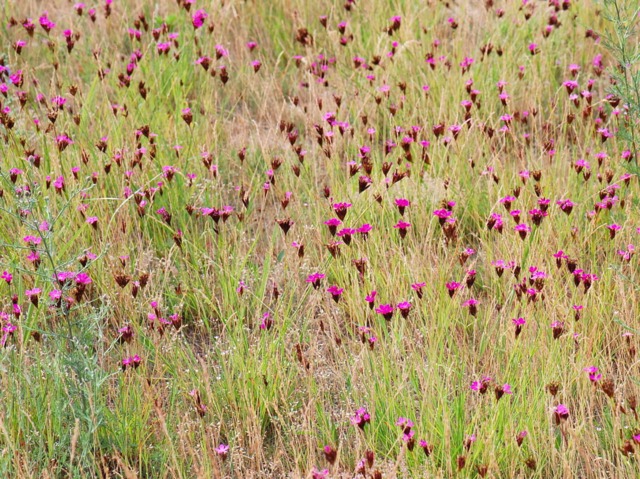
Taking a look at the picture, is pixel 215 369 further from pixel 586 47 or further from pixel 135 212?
pixel 586 47

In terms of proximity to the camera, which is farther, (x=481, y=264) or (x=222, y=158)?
(x=222, y=158)

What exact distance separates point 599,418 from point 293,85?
265cm

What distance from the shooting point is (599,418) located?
2.76m

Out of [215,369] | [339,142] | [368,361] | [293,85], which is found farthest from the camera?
[293,85]

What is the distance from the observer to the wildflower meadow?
2508 millimetres

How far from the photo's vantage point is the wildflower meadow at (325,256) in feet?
8.23

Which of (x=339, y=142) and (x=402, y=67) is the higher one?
(x=402, y=67)

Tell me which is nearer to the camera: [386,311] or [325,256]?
[386,311]

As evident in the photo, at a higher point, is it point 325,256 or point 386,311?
point 386,311

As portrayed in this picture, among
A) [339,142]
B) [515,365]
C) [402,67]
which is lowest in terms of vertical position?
[515,365]

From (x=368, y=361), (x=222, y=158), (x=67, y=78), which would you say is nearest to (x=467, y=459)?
(x=368, y=361)

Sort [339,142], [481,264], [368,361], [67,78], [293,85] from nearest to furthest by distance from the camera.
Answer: [368,361] → [481,264] → [339,142] → [67,78] → [293,85]

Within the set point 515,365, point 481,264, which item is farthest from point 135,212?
point 515,365

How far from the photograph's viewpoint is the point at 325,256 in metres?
3.36
